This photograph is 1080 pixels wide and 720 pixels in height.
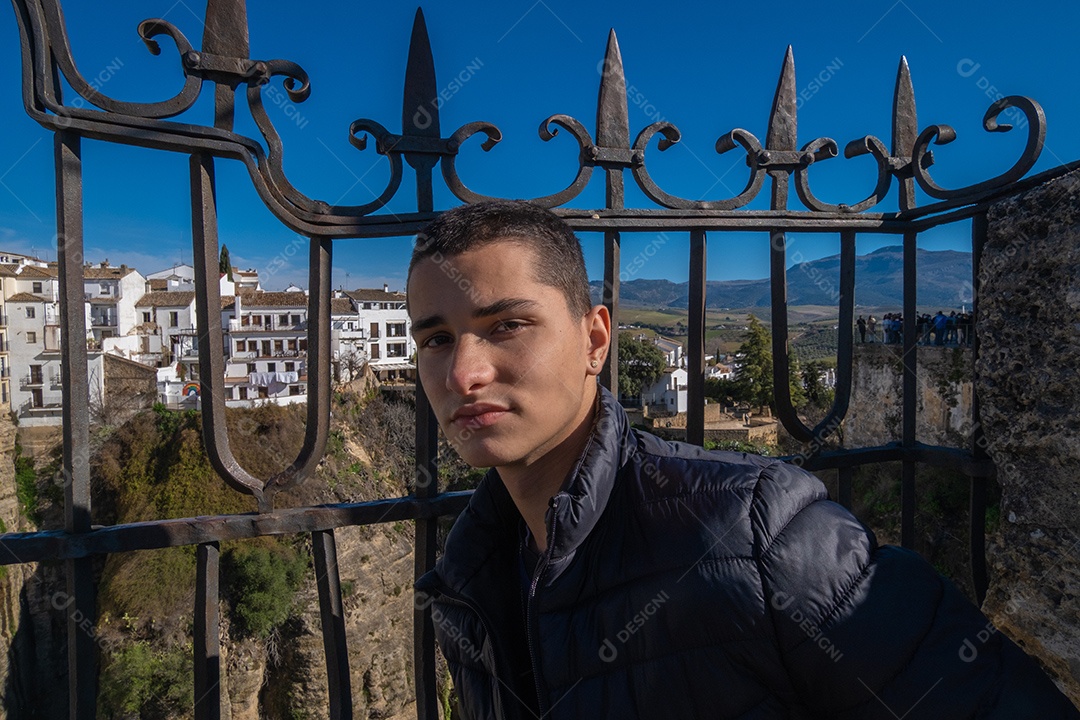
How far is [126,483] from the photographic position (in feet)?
81.1

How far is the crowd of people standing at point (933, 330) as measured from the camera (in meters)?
14.9

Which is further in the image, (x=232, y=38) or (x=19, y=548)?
(x=232, y=38)

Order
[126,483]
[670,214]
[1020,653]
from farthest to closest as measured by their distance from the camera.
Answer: [126,483]
[670,214]
[1020,653]

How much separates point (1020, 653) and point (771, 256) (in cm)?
157

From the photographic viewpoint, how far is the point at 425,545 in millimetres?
2271

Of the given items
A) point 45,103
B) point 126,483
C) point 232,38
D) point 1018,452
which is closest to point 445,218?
point 232,38

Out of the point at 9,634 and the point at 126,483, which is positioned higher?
the point at 126,483

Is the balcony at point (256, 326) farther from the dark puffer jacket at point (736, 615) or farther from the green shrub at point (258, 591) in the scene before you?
the dark puffer jacket at point (736, 615)

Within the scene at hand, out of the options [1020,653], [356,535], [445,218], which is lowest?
[356,535]

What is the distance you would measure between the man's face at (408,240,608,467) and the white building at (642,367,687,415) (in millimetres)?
A: 31159

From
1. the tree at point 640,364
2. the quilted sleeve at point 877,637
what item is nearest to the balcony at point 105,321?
the tree at point 640,364

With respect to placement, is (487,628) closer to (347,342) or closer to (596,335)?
(596,335)

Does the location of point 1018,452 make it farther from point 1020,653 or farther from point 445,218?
point 445,218

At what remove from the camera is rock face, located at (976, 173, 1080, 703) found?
2139 millimetres
